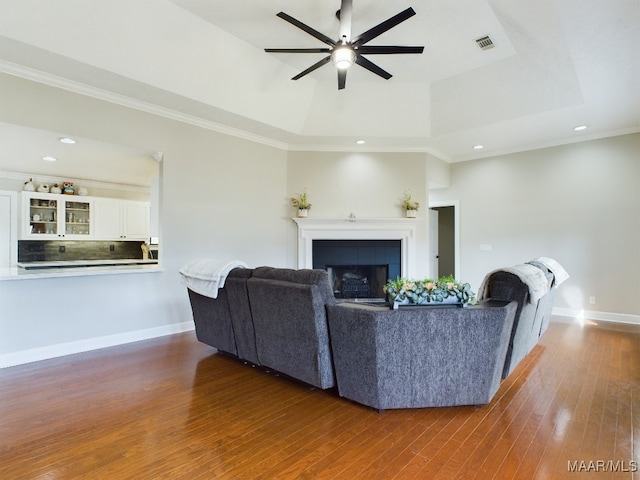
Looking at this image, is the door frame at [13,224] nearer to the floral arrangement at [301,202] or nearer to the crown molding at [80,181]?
the crown molding at [80,181]

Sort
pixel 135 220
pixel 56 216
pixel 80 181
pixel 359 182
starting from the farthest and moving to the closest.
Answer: pixel 135 220, pixel 80 181, pixel 56 216, pixel 359 182

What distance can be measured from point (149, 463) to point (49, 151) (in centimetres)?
475

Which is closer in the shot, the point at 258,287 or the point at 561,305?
the point at 258,287

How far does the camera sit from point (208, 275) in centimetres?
321

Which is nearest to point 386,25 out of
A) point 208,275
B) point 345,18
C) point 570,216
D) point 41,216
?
point 345,18

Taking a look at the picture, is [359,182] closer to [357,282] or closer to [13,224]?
[357,282]

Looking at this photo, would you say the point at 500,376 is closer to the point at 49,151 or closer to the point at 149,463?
the point at 149,463

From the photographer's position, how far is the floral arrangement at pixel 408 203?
5.72 m

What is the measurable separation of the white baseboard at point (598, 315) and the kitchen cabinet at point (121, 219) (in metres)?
8.15

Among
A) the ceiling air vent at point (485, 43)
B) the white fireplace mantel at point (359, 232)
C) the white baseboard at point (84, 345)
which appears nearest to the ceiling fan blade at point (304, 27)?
the ceiling air vent at point (485, 43)

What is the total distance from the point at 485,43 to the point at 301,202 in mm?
3294

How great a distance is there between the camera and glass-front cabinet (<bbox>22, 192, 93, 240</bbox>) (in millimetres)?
6070

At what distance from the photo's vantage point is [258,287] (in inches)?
113

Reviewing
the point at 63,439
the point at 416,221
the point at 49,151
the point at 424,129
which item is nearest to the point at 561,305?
the point at 416,221
